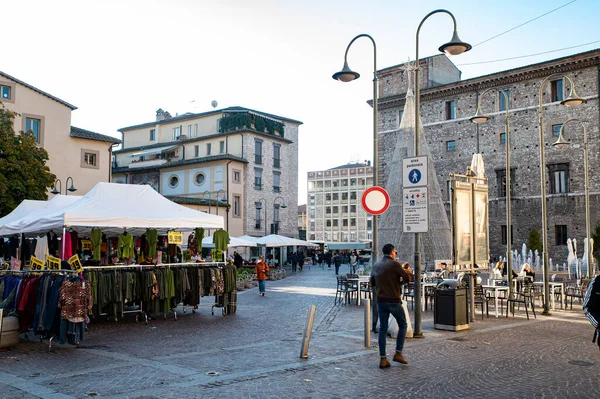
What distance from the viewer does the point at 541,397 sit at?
674cm

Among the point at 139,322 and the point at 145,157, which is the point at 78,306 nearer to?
the point at 139,322

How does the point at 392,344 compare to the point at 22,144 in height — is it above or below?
below

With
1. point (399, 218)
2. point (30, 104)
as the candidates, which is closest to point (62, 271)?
point (399, 218)

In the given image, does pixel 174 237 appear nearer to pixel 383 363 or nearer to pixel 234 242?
pixel 383 363

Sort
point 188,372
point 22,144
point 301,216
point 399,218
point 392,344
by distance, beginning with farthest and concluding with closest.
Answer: point 301,216, point 399,218, point 22,144, point 392,344, point 188,372

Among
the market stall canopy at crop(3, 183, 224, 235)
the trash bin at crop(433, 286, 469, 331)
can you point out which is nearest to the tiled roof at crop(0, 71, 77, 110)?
the market stall canopy at crop(3, 183, 224, 235)

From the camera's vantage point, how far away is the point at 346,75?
1259cm

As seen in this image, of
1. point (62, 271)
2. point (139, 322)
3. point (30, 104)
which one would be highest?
point (30, 104)

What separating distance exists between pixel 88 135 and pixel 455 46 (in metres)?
32.2

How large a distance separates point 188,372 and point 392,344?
410 centimetres

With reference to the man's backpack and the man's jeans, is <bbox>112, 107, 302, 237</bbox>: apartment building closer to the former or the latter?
the man's jeans

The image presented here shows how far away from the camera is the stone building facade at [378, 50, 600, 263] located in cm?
4228

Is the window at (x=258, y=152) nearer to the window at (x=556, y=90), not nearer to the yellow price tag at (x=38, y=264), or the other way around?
the window at (x=556, y=90)

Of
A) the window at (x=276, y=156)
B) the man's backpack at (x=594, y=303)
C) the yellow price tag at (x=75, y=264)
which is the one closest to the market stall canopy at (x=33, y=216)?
the yellow price tag at (x=75, y=264)
